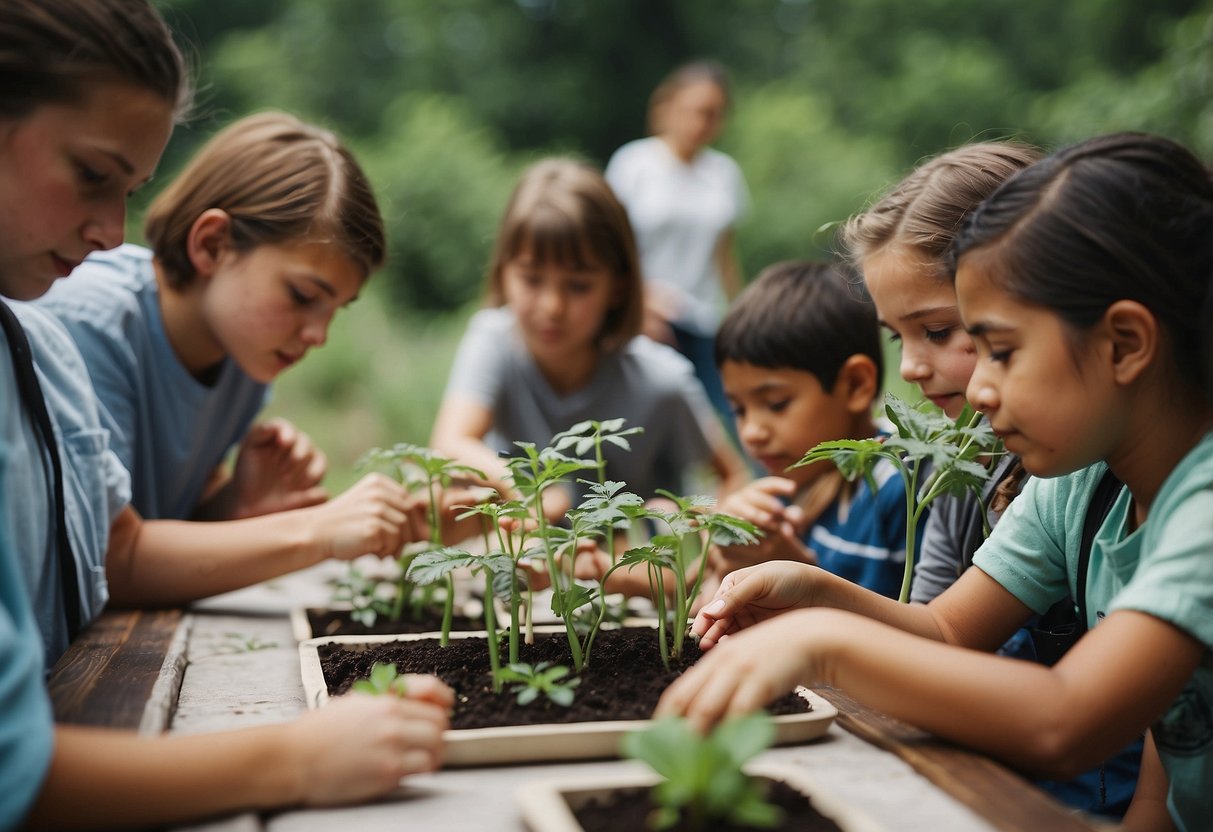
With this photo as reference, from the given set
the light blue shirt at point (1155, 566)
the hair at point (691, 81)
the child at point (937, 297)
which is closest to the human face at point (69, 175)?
the child at point (937, 297)

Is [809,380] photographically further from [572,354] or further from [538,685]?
[538,685]

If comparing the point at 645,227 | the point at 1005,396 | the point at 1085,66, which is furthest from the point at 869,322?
the point at 1085,66

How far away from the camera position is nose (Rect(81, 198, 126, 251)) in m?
1.46

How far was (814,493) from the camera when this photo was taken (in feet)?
7.89

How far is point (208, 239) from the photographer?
7.52 ft

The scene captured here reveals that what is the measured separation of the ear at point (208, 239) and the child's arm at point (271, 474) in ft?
1.54

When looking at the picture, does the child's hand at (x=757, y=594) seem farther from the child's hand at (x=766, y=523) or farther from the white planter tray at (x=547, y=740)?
the child's hand at (x=766, y=523)

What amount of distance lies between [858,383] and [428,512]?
40.8 inches

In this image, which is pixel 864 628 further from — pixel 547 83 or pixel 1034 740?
pixel 547 83

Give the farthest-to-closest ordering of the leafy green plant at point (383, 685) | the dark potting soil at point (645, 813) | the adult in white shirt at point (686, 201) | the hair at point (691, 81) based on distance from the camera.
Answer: the hair at point (691, 81), the adult in white shirt at point (686, 201), the leafy green plant at point (383, 685), the dark potting soil at point (645, 813)

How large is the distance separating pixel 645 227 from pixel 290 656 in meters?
3.82

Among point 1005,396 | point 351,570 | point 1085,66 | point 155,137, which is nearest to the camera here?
A: point 1005,396

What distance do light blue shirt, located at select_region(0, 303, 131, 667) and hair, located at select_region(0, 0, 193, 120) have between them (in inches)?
13.1

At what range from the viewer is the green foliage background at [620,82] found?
11.6m
